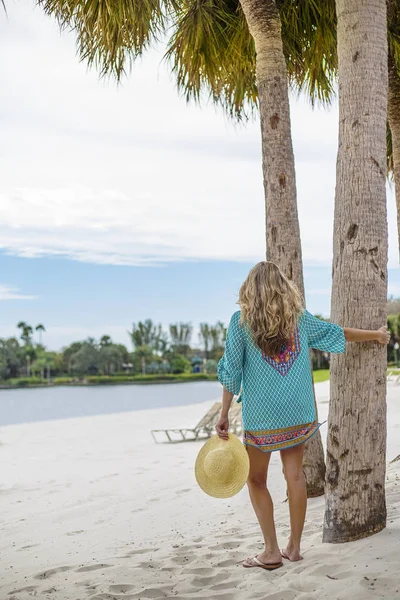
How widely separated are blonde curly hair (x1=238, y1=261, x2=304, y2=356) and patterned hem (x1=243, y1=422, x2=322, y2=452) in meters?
0.40

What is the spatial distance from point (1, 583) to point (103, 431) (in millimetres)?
13490

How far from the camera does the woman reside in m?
3.30

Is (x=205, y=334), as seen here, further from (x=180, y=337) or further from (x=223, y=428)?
(x=223, y=428)

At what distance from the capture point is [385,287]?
3646 millimetres

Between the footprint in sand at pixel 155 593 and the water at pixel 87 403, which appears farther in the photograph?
the water at pixel 87 403

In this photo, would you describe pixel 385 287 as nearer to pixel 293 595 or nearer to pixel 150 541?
pixel 293 595

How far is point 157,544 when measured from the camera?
4461 millimetres

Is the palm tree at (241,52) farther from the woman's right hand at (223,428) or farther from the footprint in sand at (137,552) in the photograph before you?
the woman's right hand at (223,428)

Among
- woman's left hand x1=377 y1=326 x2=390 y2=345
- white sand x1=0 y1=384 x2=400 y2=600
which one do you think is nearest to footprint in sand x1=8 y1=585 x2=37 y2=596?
white sand x1=0 y1=384 x2=400 y2=600

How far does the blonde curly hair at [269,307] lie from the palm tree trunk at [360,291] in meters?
0.45

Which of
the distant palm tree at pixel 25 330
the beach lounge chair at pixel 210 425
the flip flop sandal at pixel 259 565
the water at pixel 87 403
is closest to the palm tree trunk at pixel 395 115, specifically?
the flip flop sandal at pixel 259 565

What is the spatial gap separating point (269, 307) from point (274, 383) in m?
0.39

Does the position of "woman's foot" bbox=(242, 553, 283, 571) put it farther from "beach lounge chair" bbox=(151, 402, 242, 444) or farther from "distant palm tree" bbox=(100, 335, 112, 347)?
"distant palm tree" bbox=(100, 335, 112, 347)

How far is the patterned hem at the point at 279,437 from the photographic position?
334 cm
